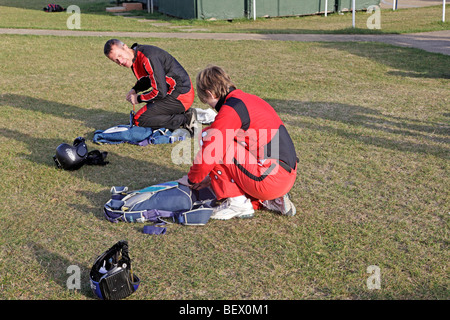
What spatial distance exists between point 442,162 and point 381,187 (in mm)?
1208

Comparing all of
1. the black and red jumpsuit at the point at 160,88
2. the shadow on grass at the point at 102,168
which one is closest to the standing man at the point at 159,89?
the black and red jumpsuit at the point at 160,88

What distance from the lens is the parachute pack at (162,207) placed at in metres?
4.71

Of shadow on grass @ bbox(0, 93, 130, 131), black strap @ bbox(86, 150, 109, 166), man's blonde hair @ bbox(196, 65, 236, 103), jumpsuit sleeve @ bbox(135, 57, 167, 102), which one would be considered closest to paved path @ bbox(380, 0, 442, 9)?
shadow on grass @ bbox(0, 93, 130, 131)

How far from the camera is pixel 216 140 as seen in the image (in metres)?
4.37

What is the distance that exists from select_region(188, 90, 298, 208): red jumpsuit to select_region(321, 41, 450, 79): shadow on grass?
7.64 metres

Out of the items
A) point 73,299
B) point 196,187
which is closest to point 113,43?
point 196,187

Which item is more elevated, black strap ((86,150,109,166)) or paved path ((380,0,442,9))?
paved path ((380,0,442,9))

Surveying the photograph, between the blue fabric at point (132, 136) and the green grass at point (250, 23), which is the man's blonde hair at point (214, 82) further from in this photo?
the green grass at point (250, 23)

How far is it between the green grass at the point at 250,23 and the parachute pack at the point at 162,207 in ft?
49.3

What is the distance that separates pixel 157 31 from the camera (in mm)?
19172

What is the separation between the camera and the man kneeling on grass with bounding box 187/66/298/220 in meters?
4.39

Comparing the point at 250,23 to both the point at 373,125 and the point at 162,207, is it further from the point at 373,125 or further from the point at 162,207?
the point at 162,207

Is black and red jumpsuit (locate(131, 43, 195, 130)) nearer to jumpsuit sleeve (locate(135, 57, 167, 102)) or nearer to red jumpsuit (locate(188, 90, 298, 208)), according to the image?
jumpsuit sleeve (locate(135, 57, 167, 102))

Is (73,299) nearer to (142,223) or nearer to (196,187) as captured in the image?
(142,223)
